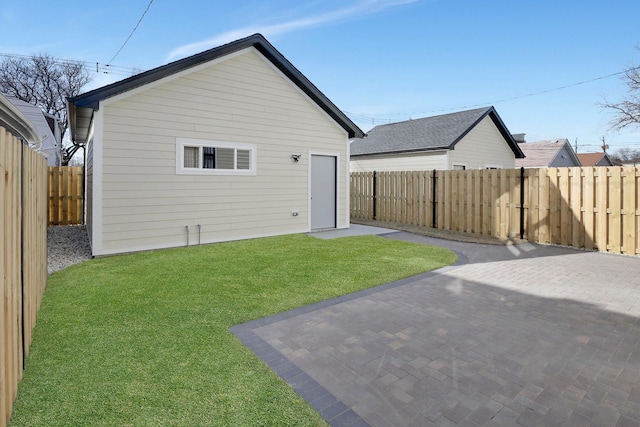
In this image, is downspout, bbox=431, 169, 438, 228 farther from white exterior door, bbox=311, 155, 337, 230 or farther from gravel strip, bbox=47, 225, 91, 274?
gravel strip, bbox=47, 225, 91, 274

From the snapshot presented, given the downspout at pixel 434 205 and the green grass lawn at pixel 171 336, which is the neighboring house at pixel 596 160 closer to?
the downspout at pixel 434 205

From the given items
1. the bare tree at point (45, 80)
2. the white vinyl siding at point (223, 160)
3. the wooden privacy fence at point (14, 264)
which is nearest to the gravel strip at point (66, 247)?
the white vinyl siding at point (223, 160)

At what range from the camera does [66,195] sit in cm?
1331

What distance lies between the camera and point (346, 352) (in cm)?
332

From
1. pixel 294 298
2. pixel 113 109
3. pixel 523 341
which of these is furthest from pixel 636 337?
pixel 113 109

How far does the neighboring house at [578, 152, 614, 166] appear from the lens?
114 ft

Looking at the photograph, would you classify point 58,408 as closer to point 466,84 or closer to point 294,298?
point 294,298

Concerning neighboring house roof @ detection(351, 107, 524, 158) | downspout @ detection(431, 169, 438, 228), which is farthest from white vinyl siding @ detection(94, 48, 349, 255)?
neighboring house roof @ detection(351, 107, 524, 158)

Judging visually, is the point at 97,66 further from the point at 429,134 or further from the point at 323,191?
the point at 429,134

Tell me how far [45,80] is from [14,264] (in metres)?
34.2

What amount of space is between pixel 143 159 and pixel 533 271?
839cm

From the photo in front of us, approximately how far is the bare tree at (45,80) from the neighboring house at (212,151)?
23.1 meters

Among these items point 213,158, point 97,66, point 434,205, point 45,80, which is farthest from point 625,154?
point 45,80

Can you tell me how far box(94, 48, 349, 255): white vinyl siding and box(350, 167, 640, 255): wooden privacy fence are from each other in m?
3.81
